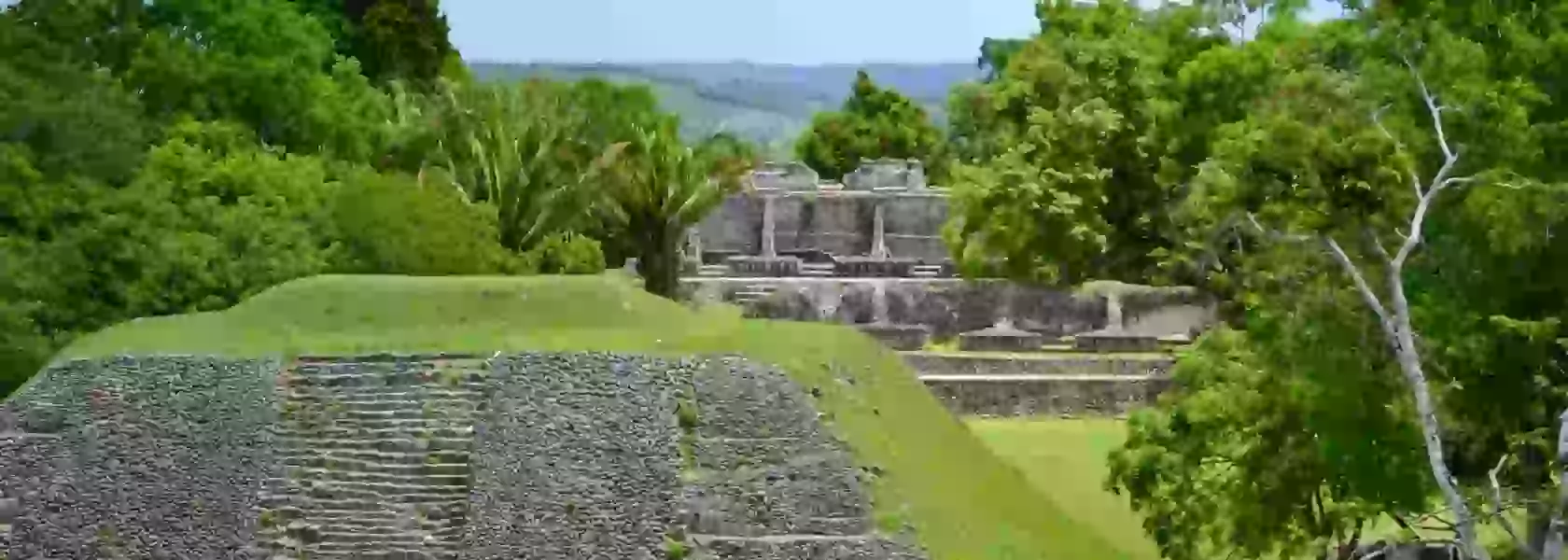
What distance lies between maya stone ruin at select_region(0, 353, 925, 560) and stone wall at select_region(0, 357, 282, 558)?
0.01 m

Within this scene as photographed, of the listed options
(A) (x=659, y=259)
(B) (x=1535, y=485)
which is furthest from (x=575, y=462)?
(A) (x=659, y=259)

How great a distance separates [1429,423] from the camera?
30.1 ft

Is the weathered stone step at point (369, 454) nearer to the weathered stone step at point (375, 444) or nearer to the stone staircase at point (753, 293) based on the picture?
the weathered stone step at point (375, 444)

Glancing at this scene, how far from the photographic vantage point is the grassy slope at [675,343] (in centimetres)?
979

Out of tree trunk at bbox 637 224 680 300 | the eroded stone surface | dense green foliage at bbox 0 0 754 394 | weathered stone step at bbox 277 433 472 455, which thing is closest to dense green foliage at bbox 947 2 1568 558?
the eroded stone surface

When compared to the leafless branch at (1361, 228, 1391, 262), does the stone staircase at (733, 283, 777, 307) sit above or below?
below

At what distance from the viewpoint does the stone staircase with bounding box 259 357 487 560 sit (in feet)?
32.0

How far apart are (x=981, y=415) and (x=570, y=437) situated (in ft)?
33.4

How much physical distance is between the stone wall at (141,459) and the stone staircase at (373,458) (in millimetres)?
174

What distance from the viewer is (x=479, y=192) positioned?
2227 cm

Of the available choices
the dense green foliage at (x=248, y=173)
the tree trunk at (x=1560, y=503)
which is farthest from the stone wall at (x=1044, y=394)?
the tree trunk at (x=1560, y=503)

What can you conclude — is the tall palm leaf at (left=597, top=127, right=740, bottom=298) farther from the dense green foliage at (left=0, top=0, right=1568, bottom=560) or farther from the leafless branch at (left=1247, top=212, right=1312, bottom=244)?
the leafless branch at (left=1247, top=212, right=1312, bottom=244)

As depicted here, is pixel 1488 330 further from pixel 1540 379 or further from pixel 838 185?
pixel 838 185

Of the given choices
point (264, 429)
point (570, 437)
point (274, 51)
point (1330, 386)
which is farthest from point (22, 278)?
point (1330, 386)
